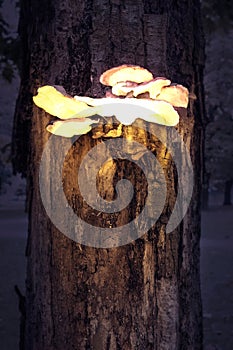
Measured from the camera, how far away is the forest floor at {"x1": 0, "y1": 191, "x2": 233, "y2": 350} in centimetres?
530

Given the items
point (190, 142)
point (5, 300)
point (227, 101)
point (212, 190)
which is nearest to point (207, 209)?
point (227, 101)

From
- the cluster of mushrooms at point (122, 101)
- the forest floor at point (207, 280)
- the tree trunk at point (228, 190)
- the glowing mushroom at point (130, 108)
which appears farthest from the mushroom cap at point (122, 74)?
the tree trunk at point (228, 190)

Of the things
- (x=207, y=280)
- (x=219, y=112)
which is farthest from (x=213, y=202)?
(x=207, y=280)

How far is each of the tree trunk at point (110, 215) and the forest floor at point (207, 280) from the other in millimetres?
3031

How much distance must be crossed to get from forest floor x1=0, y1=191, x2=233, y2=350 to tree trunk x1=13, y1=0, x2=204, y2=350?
303 cm

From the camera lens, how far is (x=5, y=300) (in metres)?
6.76

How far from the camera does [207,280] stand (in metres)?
7.85

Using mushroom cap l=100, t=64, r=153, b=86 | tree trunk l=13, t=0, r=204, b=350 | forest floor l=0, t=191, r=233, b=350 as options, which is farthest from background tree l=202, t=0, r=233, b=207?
mushroom cap l=100, t=64, r=153, b=86

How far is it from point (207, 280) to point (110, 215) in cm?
639

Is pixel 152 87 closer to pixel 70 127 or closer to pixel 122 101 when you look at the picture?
pixel 122 101

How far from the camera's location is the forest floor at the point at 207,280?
209 inches

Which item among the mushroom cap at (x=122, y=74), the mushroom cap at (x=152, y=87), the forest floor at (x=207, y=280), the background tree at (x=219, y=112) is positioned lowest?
the forest floor at (x=207, y=280)

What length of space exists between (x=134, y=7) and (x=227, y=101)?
822 inches

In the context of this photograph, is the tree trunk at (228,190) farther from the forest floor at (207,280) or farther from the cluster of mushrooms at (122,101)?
the cluster of mushrooms at (122,101)
